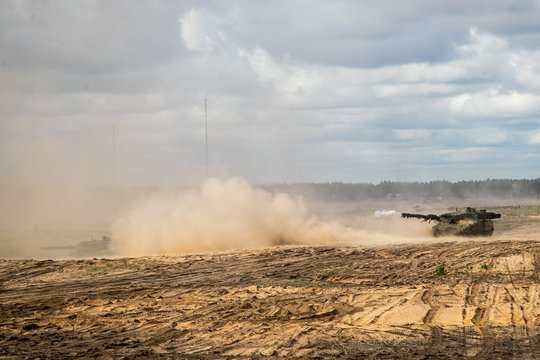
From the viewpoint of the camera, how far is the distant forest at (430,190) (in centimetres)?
14359

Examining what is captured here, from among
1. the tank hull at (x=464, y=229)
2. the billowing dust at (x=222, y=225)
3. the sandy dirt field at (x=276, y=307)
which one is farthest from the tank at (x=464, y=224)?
the sandy dirt field at (x=276, y=307)

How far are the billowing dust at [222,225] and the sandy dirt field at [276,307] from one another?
6644mm

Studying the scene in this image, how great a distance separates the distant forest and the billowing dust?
85.3m

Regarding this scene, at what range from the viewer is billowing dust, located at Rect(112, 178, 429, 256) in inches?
1561

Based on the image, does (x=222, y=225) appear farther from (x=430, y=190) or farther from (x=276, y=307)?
(x=430, y=190)

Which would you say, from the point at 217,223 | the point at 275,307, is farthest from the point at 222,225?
the point at 275,307

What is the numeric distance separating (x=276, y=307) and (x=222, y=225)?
21.5m

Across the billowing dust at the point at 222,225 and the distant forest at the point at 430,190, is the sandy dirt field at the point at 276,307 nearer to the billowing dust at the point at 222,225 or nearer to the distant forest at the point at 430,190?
the billowing dust at the point at 222,225

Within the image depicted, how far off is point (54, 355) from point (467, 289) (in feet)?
38.7

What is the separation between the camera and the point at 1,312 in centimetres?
1998

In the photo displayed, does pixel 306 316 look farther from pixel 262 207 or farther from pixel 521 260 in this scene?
pixel 262 207

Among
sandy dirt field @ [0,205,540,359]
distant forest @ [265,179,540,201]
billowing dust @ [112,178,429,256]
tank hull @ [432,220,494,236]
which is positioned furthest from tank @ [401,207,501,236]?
distant forest @ [265,179,540,201]

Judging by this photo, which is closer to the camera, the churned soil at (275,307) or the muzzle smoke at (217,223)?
the churned soil at (275,307)

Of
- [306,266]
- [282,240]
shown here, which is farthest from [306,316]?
[282,240]
